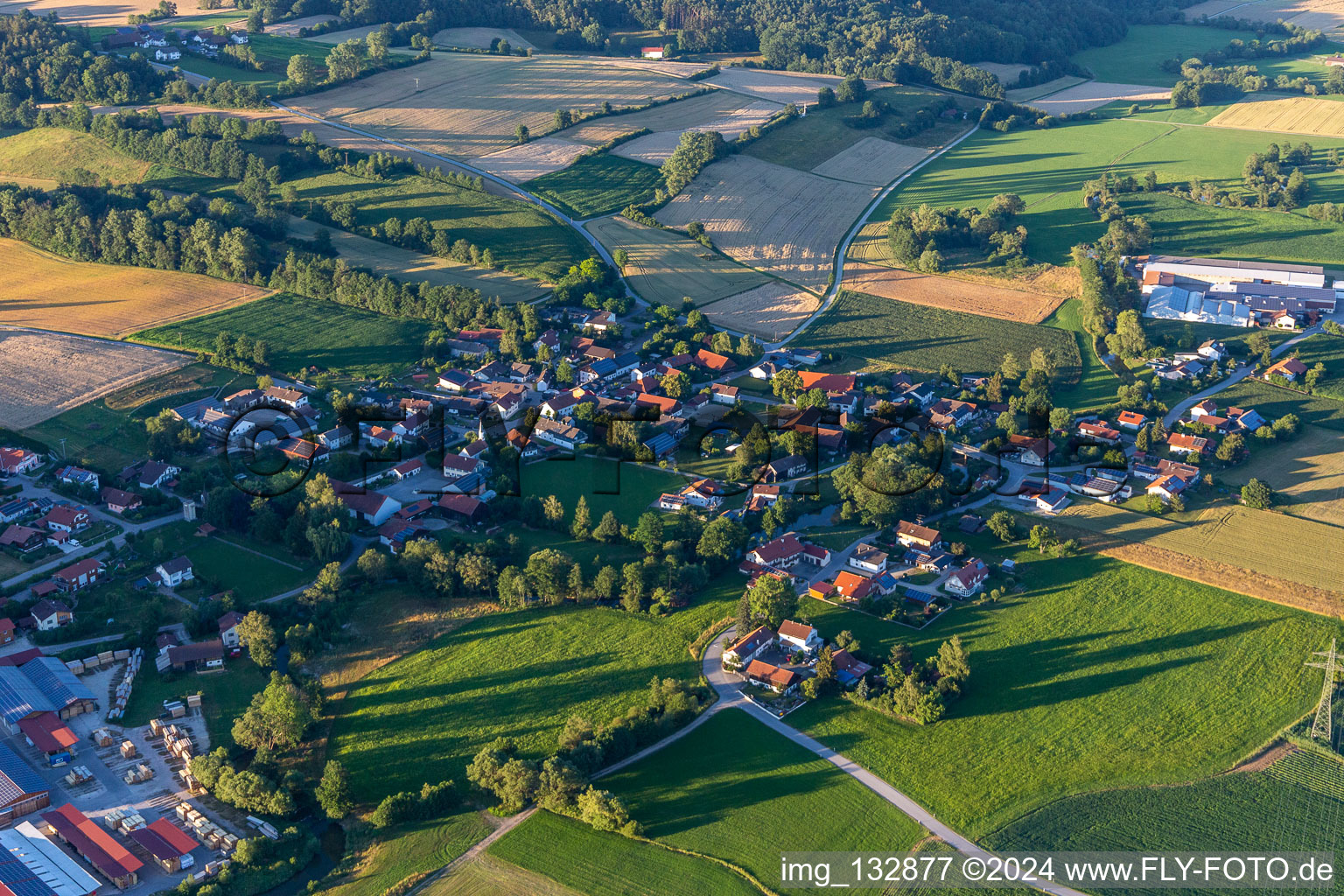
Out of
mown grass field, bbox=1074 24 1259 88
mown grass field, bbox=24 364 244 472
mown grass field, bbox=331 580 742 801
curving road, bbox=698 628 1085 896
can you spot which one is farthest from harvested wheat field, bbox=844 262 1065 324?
mown grass field, bbox=1074 24 1259 88

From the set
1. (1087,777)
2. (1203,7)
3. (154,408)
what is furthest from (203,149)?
(1203,7)

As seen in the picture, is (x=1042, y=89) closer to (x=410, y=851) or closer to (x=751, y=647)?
(x=751, y=647)

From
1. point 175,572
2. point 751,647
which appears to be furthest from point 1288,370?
point 175,572

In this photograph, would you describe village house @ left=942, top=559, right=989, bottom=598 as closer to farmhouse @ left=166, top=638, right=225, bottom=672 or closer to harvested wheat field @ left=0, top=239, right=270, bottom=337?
farmhouse @ left=166, top=638, right=225, bottom=672

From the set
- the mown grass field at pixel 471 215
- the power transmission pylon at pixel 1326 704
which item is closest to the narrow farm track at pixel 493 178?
the mown grass field at pixel 471 215

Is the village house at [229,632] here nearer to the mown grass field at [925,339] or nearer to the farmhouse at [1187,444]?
the mown grass field at [925,339]

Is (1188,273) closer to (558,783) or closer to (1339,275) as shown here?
(1339,275)

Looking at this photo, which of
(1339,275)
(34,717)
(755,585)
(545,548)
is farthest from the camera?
(1339,275)
